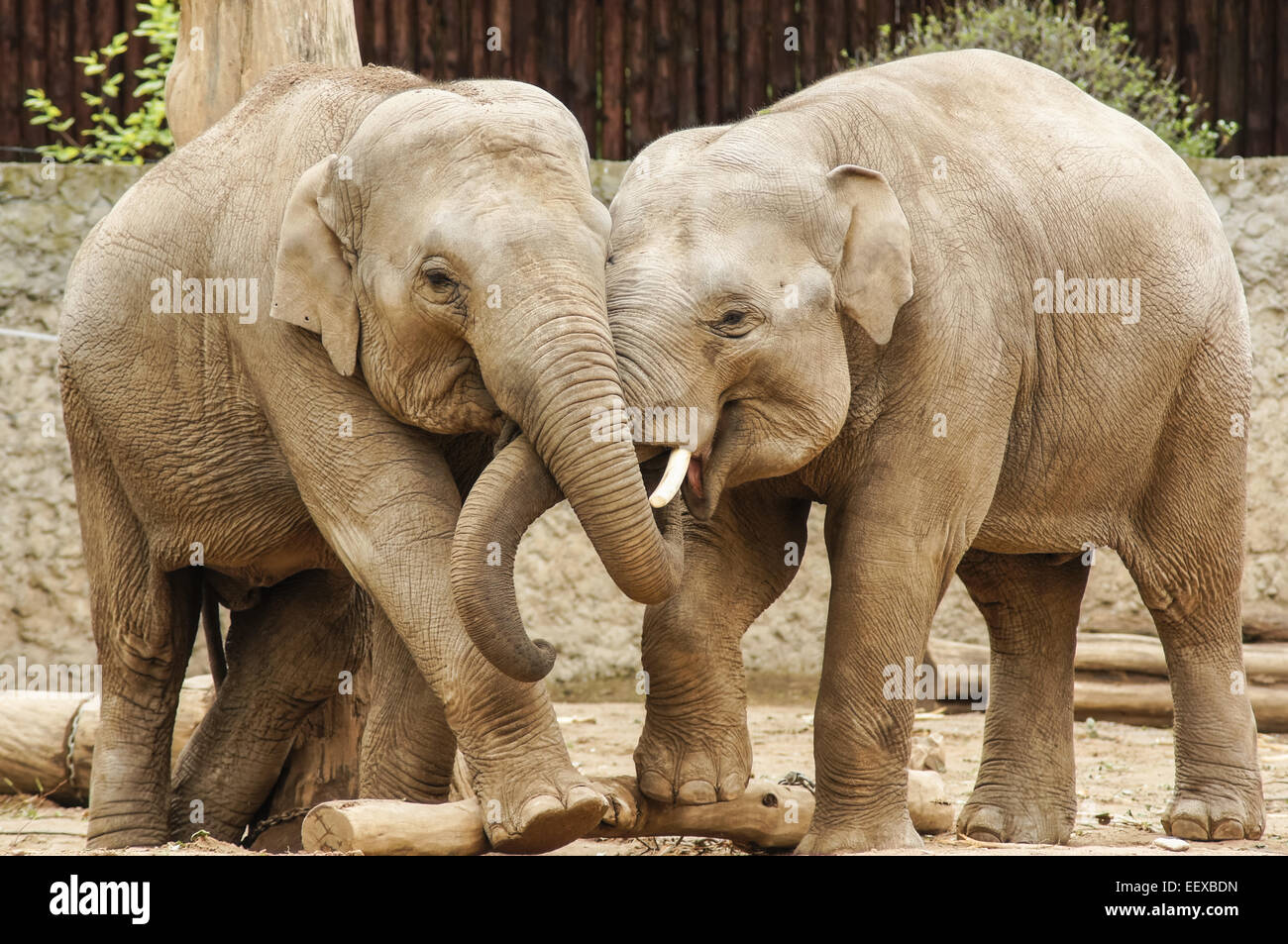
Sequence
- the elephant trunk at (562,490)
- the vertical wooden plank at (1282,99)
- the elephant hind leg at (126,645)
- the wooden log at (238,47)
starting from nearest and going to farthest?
the elephant trunk at (562,490), the elephant hind leg at (126,645), the wooden log at (238,47), the vertical wooden plank at (1282,99)

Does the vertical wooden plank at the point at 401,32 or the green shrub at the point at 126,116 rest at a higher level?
the vertical wooden plank at the point at 401,32

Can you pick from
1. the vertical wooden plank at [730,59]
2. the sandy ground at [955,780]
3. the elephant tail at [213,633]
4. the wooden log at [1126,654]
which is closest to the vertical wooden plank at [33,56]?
the vertical wooden plank at [730,59]

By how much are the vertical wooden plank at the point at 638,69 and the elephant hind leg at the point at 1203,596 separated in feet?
19.6

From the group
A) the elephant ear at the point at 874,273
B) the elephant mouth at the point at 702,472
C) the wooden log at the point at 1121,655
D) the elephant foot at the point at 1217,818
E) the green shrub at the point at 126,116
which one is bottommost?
the wooden log at the point at 1121,655

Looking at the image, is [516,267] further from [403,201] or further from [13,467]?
[13,467]

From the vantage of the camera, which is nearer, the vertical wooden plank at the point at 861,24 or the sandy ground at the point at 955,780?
the sandy ground at the point at 955,780

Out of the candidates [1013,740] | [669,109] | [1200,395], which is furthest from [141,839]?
[669,109]

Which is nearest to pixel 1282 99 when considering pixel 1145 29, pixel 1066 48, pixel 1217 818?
pixel 1145 29

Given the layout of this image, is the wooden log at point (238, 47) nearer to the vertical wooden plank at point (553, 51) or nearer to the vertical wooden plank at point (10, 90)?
the vertical wooden plank at point (553, 51)

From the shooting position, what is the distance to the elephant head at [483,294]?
14.7 feet

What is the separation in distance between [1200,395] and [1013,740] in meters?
1.39

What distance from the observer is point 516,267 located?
4.59 meters

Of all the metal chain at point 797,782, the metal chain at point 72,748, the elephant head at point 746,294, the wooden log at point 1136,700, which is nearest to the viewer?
the elephant head at point 746,294

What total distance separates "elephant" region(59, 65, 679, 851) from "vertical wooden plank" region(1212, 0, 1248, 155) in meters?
7.78
